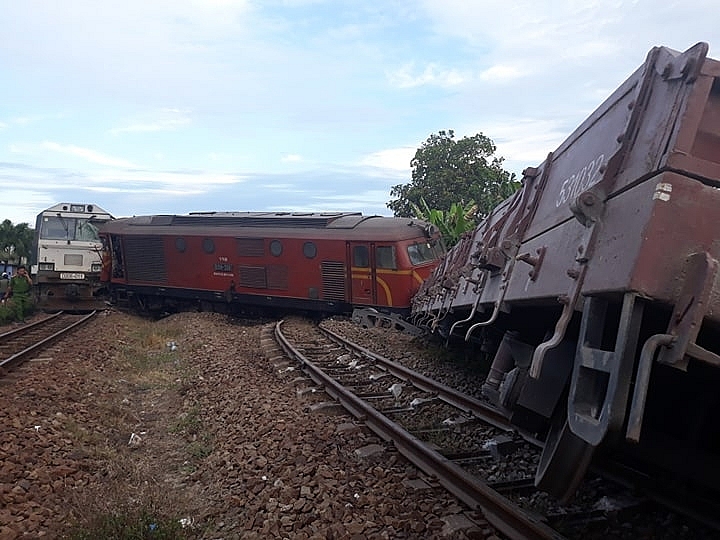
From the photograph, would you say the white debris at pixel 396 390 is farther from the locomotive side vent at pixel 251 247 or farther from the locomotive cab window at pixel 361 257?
the locomotive side vent at pixel 251 247

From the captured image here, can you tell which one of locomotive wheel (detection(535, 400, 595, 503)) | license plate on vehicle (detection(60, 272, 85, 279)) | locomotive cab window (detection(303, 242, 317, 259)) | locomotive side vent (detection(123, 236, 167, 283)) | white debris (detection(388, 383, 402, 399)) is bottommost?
license plate on vehicle (detection(60, 272, 85, 279))

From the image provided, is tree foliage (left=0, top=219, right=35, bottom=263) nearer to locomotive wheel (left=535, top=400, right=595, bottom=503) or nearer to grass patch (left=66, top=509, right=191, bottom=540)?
grass patch (left=66, top=509, right=191, bottom=540)

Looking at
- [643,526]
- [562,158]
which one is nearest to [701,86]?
[562,158]

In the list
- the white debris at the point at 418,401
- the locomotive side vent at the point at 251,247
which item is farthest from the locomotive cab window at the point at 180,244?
the white debris at the point at 418,401

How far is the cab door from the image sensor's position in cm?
1656

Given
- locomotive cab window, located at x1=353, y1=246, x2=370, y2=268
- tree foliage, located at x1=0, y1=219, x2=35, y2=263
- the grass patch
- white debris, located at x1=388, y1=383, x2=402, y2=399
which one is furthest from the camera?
tree foliage, located at x1=0, y1=219, x2=35, y2=263

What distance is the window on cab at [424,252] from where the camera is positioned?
16375 mm

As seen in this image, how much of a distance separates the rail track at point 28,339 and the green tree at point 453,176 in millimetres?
19178

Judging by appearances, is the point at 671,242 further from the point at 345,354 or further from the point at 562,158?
the point at 345,354

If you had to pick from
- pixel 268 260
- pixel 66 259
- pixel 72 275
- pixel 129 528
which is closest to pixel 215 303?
pixel 268 260

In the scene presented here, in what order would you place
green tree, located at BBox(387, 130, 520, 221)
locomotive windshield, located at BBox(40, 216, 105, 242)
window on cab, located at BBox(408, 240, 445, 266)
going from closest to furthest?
1. window on cab, located at BBox(408, 240, 445, 266)
2. locomotive windshield, located at BBox(40, 216, 105, 242)
3. green tree, located at BBox(387, 130, 520, 221)

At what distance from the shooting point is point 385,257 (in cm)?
1638

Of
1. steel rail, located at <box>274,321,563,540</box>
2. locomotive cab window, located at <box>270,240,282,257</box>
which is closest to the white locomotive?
locomotive cab window, located at <box>270,240,282,257</box>

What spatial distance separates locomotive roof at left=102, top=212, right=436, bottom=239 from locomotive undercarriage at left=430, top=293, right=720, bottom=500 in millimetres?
11789
